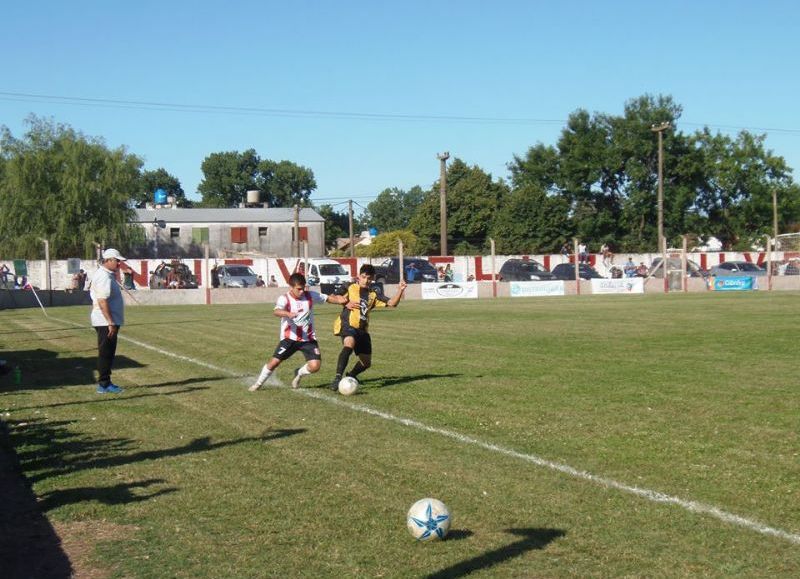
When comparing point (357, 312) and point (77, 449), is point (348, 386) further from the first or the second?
point (77, 449)

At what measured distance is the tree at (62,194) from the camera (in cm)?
6159

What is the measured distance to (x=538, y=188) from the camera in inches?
3046

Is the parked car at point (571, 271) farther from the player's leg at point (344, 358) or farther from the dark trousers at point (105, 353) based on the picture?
the dark trousers at point (105, 353)

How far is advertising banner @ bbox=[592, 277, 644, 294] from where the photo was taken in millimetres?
44412

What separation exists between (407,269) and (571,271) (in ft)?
27.8

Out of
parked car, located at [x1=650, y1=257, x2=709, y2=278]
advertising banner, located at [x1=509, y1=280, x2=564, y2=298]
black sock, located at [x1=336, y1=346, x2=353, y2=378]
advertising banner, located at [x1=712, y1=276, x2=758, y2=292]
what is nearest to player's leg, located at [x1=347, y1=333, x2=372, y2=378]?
black sock, located at [x1=336, y1=346, x2=353, y2=378]

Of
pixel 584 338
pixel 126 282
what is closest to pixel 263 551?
pixel 584 338

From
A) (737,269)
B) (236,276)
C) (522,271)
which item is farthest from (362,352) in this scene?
(737,269)

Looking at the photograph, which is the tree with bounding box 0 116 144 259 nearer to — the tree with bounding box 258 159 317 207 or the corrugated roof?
the corrugated roof

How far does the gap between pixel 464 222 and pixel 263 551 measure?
7771cm

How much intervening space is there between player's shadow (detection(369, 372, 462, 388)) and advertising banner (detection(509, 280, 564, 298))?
99.2ft

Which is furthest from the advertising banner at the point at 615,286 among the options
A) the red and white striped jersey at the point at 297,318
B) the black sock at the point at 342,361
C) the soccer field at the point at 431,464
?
the red and white striped jersey at the point at 297,318

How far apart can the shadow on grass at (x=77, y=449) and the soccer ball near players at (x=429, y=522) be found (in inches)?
129

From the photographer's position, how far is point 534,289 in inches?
1705
